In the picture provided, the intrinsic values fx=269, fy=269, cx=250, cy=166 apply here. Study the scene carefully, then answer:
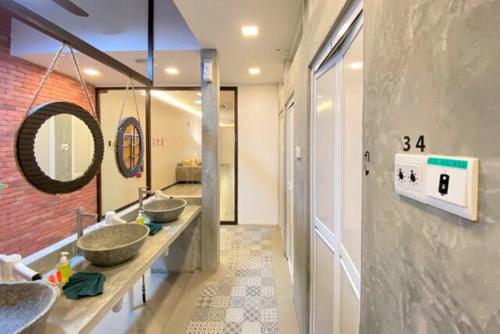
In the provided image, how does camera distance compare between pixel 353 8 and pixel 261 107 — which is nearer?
pixel 353 8

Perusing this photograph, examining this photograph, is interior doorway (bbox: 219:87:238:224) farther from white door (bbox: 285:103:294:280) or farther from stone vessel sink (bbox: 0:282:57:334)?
stone vessel sink (bbox: 0:282:57:334)

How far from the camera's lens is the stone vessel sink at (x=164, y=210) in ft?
8.25

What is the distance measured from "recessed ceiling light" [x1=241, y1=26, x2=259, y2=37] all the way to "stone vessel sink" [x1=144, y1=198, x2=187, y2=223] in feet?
6.16

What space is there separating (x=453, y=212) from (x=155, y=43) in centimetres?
343

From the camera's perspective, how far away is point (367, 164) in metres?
0.88

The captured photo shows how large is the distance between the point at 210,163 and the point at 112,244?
4.83ft

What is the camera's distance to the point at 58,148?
2.23m

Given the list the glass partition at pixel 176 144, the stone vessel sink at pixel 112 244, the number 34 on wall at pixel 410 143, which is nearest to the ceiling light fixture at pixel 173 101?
the glass partition at pixel 176 144

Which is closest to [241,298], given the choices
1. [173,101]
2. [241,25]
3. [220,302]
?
[220,302]

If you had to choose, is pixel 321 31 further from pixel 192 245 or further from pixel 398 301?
pixel 192 245

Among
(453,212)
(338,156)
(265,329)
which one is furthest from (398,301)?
(265,329)

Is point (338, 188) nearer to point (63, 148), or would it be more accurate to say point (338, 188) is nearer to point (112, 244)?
point (112, 244)

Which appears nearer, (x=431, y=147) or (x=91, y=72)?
(x=431, y=147)

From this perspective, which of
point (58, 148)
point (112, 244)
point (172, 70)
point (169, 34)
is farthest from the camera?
point (172, 70)
